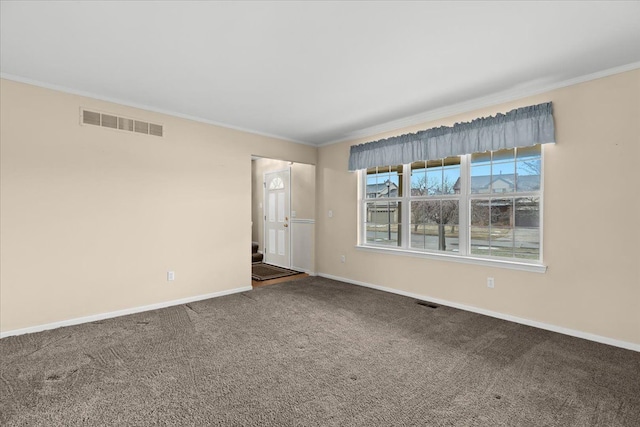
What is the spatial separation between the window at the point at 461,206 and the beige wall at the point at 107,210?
2168 millimetres

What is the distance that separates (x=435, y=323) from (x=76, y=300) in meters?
3.91

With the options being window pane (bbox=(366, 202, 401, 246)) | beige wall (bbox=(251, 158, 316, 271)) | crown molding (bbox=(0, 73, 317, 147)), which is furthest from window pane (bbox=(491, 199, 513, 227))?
crown molding (bbox=(0, 73, 317, 147))

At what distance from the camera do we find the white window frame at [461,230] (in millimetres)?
3258

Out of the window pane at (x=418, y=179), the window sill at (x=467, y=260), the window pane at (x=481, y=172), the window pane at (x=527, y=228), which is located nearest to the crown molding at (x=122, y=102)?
the window pane at (x=418, y=179)

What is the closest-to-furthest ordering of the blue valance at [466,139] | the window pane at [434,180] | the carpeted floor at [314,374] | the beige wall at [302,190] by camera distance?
the carpeted floor at [314,374], the blue valance at [466,139], the window pane at [434,180], the beige wall at [302,190]

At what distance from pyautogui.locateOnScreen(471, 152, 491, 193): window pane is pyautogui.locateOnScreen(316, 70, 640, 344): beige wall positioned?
0.50m

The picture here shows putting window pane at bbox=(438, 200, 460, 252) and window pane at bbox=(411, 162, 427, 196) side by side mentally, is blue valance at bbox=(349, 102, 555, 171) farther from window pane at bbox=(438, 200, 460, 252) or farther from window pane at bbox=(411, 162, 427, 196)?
window pane at bbox=(438, 200, 460, 252)

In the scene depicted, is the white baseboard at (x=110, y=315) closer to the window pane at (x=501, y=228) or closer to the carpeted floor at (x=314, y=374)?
the carpeted floor at (x=314, y=374)

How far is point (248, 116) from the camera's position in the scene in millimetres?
4148

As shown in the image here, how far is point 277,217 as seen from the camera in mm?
6730

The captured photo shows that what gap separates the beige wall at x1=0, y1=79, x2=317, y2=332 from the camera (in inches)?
118

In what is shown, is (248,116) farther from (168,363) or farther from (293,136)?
(168,363)

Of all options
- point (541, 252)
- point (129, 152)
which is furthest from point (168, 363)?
point (541, 252)

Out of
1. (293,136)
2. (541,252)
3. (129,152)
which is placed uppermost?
(293,136)
